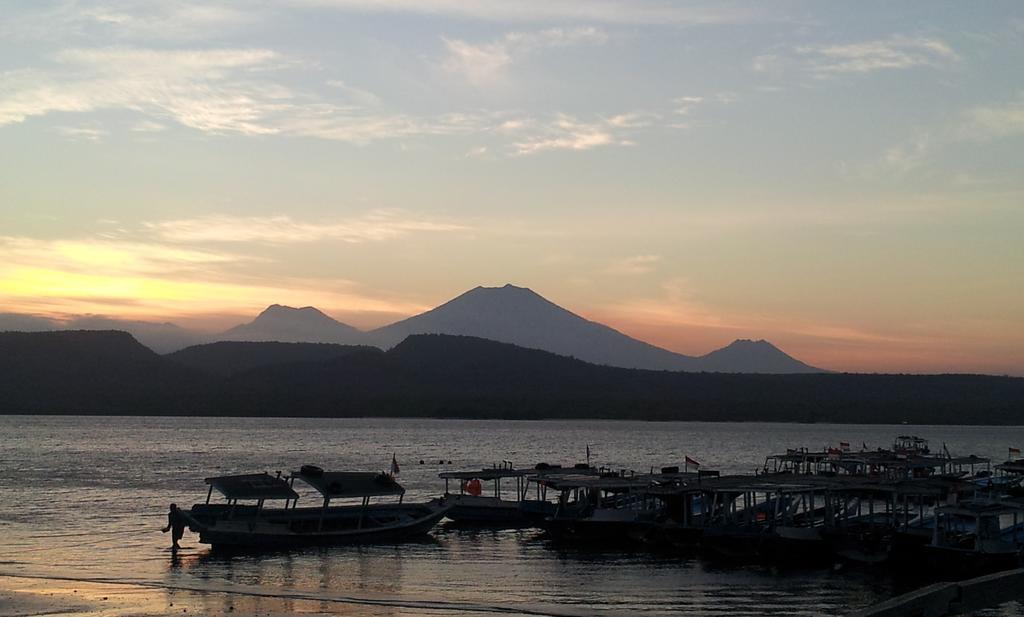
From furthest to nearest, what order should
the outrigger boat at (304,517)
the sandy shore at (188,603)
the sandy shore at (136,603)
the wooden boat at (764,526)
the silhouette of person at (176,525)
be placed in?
the silhouette of person at (176,525), the outrigger boat at (304,517), the wooden boat at (764,526), the sandy shore at (188,603), the sandy shore at (136,603)

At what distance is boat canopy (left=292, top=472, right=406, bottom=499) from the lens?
41969mm

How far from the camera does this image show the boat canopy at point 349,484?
4197 cm

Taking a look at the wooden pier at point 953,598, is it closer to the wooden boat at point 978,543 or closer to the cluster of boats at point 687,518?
the wooden boat at point 978,543

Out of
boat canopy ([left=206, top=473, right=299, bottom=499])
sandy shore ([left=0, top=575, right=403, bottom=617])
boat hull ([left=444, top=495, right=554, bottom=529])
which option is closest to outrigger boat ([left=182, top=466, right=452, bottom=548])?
boat canopy ([left=206, top=473, right=299, bottom=499])

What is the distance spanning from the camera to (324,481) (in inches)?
1662

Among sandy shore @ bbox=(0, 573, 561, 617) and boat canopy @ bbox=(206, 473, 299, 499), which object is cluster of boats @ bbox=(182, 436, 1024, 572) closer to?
boat canopy @ bbox=(206, 473, 299, 499)

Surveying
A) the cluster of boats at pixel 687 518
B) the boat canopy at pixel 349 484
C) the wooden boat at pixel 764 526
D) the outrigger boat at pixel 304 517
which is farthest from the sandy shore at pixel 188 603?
the wooden boat at pixel 764 526

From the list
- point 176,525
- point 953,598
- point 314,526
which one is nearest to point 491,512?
point 314,526

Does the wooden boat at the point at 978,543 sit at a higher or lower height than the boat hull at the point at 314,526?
higher

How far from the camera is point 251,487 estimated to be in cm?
4084

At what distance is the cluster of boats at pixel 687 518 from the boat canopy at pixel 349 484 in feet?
0.15

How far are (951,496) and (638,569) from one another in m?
10.2

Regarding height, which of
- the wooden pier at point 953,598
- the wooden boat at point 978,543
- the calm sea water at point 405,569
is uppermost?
the wooden pier at point 953,598

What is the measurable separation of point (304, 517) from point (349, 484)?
207 cm
